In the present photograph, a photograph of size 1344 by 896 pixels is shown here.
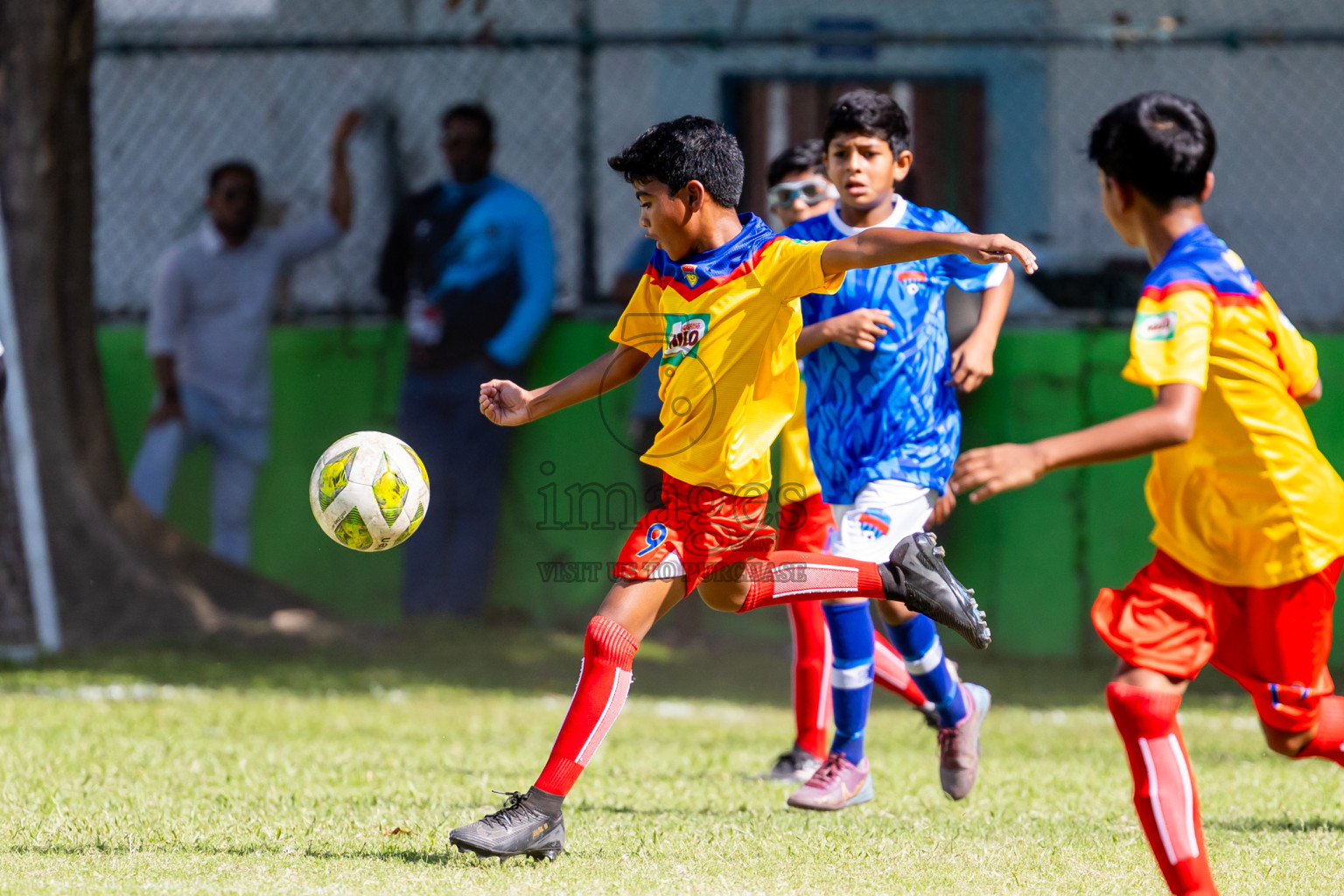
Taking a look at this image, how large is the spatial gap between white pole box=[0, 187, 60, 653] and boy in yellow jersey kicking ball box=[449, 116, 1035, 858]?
16.3 feet

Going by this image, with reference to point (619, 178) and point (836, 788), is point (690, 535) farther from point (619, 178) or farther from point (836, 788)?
point (619, 178)

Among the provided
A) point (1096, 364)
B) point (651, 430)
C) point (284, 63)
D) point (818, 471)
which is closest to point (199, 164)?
point (284, 63)

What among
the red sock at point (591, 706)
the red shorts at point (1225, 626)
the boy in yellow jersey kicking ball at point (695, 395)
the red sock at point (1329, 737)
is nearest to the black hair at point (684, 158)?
the boy in yellow jersey kicking ball at point (695, 395)

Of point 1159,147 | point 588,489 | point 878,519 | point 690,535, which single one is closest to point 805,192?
point 878,519

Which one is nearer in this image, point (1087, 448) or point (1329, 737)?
point (1087, 448)

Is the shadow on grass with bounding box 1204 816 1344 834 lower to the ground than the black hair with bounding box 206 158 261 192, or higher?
lower

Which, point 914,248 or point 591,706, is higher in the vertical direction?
point 914,248

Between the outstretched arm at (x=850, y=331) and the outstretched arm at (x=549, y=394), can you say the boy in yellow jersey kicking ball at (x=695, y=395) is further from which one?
the outstretched arm at (x=850, y=331)

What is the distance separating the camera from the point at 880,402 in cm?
488

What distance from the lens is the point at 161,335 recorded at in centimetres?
921

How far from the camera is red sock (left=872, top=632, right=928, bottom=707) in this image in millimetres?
5254

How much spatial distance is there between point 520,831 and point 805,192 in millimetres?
2793

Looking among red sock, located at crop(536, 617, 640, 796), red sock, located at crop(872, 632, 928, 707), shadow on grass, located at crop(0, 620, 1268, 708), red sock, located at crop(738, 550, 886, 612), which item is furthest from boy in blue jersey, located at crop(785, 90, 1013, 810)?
shadow on grass, located at crop(0, 620, 1268, 708)

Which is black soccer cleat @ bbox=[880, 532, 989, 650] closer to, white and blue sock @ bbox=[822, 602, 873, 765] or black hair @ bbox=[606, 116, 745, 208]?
white and blue sock @ bbox=[822, 602, 873, 765]
